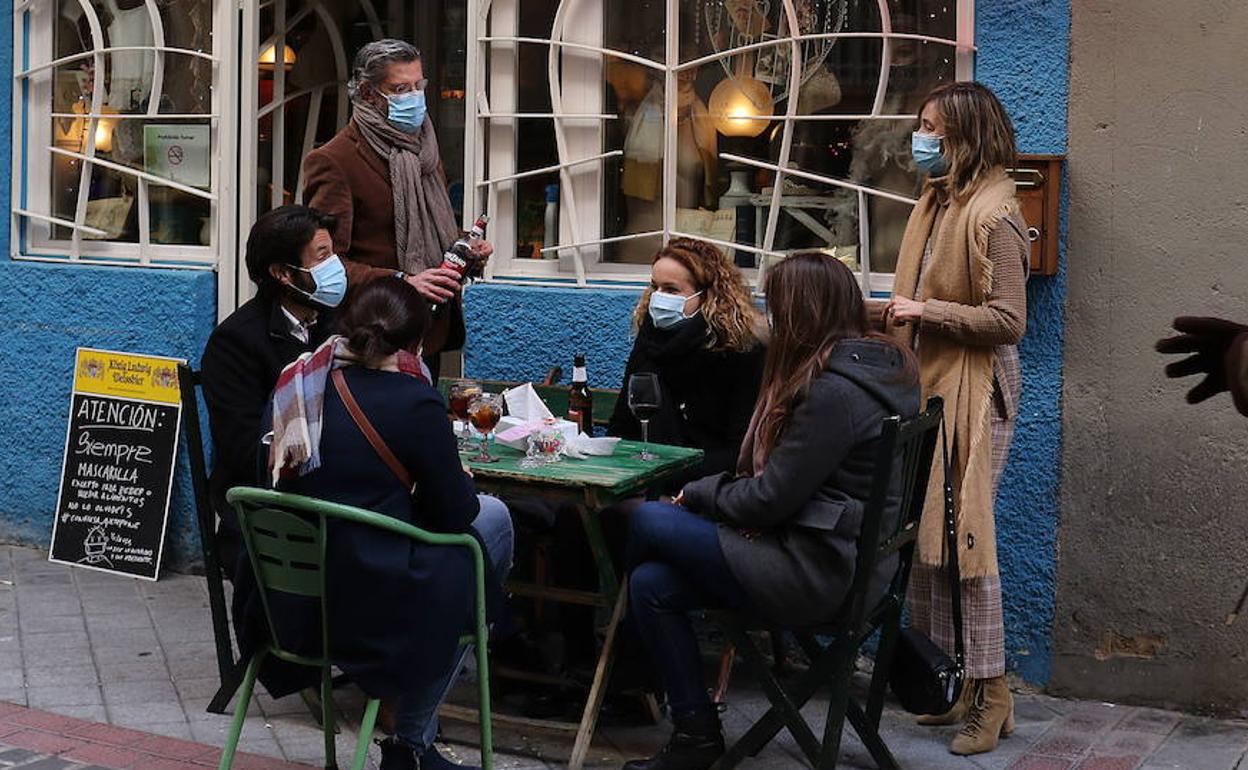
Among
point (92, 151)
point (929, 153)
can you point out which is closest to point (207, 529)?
point (929, 153)

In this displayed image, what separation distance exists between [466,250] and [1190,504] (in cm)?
240

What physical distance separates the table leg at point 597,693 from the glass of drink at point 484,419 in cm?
54

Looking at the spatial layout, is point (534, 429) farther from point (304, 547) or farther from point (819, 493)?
point (304, 547)

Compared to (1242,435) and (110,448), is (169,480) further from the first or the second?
(1242,435)

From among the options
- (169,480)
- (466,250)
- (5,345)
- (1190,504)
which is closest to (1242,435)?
(1190,504)

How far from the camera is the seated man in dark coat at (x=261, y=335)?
5035 mm

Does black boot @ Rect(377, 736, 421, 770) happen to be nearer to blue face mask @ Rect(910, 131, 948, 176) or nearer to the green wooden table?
the green wooden table

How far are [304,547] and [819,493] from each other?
1276 millimetres

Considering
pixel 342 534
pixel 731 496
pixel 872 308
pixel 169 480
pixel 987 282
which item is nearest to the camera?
pixel 342 534

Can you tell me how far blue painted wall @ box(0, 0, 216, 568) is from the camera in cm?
699

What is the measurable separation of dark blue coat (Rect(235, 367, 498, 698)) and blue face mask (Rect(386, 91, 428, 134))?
1894 millimetres

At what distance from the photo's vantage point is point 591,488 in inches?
183

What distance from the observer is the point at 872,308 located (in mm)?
5535

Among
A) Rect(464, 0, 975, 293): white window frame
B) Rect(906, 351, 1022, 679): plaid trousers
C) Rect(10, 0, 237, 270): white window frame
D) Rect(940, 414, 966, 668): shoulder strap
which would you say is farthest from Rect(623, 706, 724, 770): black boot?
Rect(10, 0, 237, 270): white window frame
